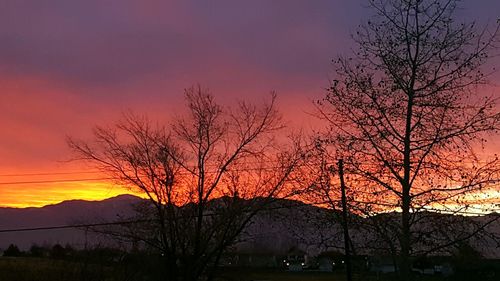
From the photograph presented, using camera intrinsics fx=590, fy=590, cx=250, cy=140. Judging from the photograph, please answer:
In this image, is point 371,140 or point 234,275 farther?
point 234,275

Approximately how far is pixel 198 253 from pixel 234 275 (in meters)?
3.04

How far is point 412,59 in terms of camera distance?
501 inches

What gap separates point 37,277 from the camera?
106ft

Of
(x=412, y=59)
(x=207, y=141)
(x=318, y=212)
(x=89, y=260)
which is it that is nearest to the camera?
(x=412, y=59)

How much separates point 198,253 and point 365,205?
25.2 meters

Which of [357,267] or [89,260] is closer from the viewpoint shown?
[357,267]

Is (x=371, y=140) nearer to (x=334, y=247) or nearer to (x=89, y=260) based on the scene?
(x=334, y=247)

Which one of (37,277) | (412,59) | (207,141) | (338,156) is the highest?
(207,141)

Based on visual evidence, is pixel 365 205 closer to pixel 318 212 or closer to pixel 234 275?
pixel 318 212

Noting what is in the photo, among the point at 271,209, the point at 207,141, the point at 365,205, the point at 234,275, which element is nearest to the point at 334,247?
the point at 365,205

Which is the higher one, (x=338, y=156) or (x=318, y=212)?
(x=338, y=156)

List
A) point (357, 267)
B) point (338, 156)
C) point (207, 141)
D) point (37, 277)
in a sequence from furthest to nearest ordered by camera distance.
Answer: point (207, 141)
point (37, 277)
point (357, 267)
point (338, 156)

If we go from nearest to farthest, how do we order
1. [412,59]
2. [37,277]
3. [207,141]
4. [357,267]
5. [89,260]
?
[412,59]
[357,267]
[89,260]
[37,277]
[207,141]

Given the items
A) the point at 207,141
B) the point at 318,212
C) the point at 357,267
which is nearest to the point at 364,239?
the point at 318,212
